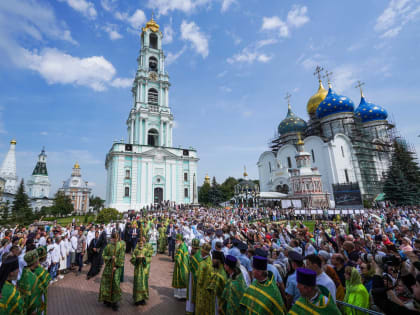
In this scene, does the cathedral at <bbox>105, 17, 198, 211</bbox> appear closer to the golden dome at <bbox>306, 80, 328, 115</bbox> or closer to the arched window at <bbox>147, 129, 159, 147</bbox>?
the arched window at <bbox>147, 129, 159, 147</bbox>

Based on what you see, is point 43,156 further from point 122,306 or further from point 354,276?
point 354,276

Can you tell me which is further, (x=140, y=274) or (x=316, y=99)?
(x=316, y=99)

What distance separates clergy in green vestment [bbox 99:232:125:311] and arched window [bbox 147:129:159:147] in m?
33.0

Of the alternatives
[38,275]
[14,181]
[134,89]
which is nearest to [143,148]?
[134,89]

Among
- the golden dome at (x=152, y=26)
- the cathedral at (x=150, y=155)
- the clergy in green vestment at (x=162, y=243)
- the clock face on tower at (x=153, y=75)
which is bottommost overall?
the clergy in green vestment at (x=162, y=243)

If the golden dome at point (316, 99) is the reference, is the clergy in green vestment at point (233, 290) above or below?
below

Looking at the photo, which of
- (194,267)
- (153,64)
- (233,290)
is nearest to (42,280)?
(194,267)

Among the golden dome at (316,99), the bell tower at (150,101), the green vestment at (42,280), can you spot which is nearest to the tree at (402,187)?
the golden dome at (316,99)

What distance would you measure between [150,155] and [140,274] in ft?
98.6

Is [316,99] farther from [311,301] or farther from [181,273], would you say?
[311,301]

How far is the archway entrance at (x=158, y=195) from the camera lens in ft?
113

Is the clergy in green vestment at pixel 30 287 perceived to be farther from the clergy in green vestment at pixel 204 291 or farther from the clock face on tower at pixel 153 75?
the clock face on tower at pixel 153 75

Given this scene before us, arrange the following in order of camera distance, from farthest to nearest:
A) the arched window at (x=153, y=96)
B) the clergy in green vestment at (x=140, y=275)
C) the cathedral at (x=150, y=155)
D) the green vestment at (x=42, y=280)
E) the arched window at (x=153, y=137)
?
the arched window at (x=153, y=96)
the arched window at (x=153, y=137)
the cathedral at (x=150, y=155)
the clergy in green vestment at (x=140, y=275)
the green vestment at (x=42, y=280)

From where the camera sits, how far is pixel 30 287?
3.66m
